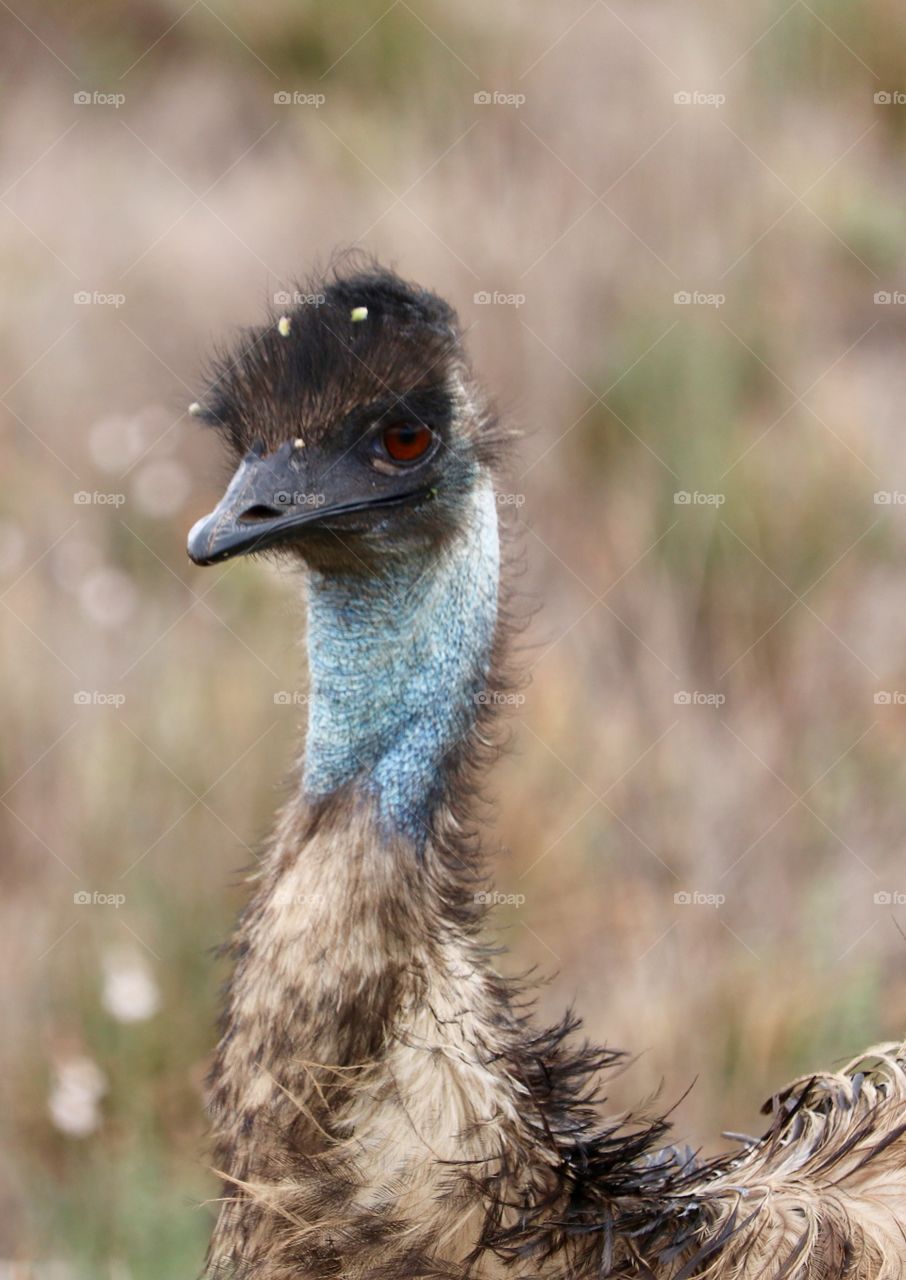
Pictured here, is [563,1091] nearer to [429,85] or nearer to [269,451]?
[269,451]

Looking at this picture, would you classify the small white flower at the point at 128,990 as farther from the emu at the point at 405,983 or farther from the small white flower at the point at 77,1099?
the emu at the point at 405,983

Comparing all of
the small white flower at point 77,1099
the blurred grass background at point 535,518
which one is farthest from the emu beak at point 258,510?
the small white flower at point 77,1099

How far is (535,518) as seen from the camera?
6926 mm

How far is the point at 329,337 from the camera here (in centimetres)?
260

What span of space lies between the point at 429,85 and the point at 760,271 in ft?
7.51

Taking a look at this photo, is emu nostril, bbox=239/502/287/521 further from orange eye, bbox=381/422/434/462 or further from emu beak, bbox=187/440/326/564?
orange eye, bbox=381/422/434/462

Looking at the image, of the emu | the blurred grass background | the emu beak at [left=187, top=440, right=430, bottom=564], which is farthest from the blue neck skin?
the blurred grass background

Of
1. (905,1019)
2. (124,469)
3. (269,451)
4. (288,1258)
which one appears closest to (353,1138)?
(288,1258)

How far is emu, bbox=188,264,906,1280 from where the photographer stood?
240 cm

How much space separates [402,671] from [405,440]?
37 cm

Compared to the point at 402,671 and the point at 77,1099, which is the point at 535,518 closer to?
the point at 77,1099

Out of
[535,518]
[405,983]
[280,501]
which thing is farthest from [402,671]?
[535,518]

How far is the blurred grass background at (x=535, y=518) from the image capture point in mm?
4547

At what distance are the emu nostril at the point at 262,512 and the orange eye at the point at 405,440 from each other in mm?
209
